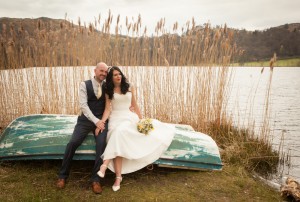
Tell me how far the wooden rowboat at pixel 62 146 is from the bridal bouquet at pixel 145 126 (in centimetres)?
44

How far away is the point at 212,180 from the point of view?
12.0 ft

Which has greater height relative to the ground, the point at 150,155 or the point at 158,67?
the point at 158,67

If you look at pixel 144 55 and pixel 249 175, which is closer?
pixel 249 175

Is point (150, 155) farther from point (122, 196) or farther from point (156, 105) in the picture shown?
point (156, 105)

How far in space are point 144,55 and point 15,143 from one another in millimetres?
2943

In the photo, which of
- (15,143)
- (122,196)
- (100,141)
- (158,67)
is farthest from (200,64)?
(15,143)

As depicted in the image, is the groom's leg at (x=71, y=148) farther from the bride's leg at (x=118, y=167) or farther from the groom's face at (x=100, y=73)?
the groom's face at (x=100, y=73)

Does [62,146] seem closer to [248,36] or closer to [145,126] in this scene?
[145,126]

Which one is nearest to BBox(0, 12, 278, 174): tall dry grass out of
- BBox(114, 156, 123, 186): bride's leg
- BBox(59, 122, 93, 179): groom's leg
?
BBox(59, 122, 93, 179): groom's leg

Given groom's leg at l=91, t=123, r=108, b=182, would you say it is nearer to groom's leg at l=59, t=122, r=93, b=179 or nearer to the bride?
the bride

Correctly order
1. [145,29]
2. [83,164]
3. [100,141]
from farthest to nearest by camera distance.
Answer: [145,29] → [83,164] → [100,141]

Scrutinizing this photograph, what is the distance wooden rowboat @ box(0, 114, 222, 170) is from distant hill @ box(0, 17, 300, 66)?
1937mm

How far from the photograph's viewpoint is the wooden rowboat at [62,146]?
3650 mm

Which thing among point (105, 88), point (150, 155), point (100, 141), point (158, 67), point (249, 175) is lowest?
point (249, 175)
